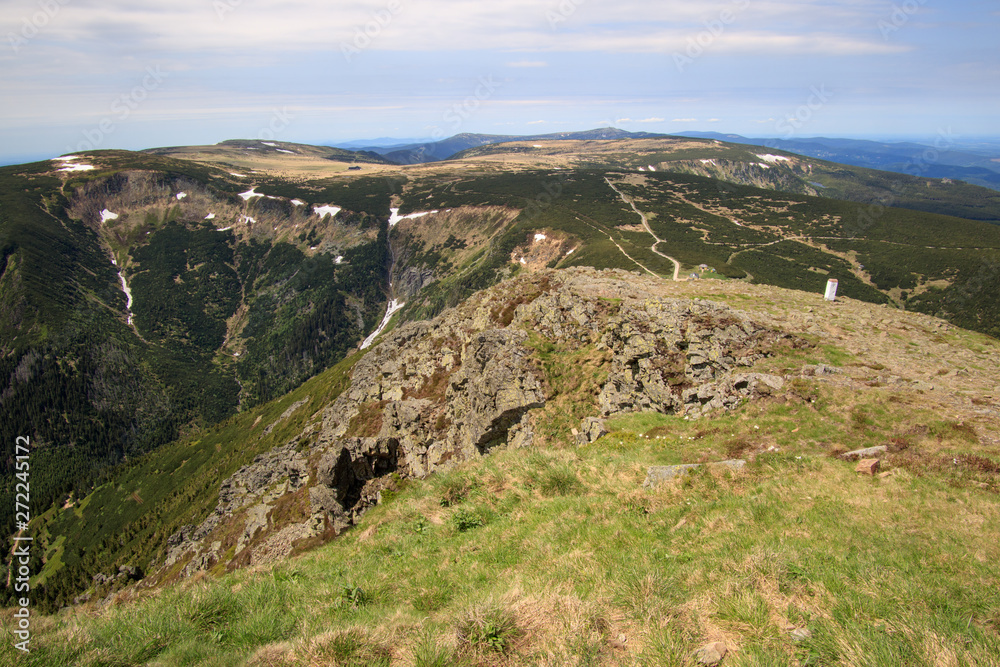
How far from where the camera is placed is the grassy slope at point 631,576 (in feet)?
18.8

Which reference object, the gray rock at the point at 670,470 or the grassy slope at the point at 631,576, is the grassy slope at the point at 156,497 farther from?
the gray rock at the point at 670,470

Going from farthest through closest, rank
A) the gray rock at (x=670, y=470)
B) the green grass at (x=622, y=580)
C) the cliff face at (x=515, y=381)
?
the cliff face at (x=515, y=381) → the gray rock at (x=670, y=470) → the green grass at (x=622, y=580)

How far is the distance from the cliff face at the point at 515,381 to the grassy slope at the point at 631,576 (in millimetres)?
6283

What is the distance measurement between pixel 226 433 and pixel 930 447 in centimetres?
13284

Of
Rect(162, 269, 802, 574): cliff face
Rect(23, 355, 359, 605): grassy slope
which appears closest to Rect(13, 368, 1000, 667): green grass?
Rect(162, 269, 802, 574): cliff face

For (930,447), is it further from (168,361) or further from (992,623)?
(168,361)

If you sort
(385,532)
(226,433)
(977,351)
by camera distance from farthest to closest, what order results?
(226,433)
(977,351)
(385,532)

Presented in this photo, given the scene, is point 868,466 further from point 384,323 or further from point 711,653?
→ point 384,323

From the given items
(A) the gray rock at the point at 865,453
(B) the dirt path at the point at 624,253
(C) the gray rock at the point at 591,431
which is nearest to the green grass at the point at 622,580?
(A) the gray rock at the point at 865,453

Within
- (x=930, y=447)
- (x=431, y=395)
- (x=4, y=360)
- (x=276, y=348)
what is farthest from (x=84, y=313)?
(x=930, y=447)

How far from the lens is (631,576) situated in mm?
7363

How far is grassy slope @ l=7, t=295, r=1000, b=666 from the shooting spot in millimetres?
5730

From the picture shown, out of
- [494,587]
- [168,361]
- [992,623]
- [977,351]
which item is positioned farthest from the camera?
[168,361]

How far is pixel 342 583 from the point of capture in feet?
28.2
